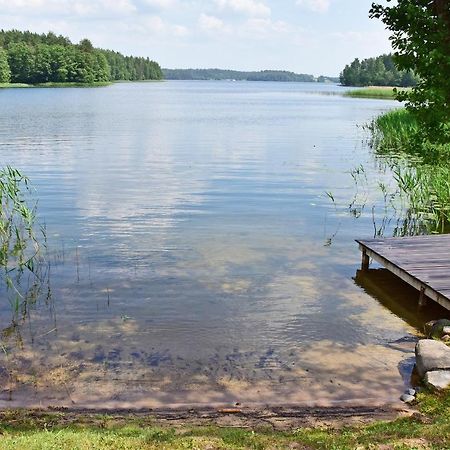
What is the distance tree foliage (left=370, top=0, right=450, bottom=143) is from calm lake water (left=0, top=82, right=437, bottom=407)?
441cm

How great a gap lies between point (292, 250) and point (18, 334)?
338 inches

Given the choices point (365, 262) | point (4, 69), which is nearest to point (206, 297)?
point (365, 262)

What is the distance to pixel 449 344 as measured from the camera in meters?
10.1

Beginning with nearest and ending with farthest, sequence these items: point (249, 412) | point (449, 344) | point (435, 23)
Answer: point (435, 23)
point (249, 412)
point (449, 344)

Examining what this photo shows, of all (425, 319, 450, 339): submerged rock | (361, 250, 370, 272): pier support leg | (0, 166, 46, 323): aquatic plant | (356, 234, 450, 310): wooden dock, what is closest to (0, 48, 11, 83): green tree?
(0, 166, 46, 323): aquatic plant

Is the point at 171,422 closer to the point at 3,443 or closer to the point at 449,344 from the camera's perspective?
the point at 3,443

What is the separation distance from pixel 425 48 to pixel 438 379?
15.7 feet

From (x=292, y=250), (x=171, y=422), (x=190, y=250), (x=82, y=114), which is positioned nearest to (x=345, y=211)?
(x=292, y=250)

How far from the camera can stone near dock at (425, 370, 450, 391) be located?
8.54 meters

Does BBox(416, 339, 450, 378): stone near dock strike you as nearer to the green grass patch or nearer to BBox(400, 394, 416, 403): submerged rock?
BBox(400, 394, 416, 403): submerged rock

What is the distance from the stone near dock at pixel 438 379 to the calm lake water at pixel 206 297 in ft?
1.94

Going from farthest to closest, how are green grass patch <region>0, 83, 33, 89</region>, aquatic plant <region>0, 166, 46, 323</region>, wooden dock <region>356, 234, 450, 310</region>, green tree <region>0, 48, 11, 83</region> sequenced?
green grass patch <region>0, 83, 33, 89</region> → green tree <region>0, 48, 11, 83</region> → aquatic plant <region>0, 166, 46, 323</region> → wooden dock <region>356, 234, 450, 310</region>

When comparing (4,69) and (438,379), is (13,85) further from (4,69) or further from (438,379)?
(438,379)

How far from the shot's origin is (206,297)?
13.3 meters
